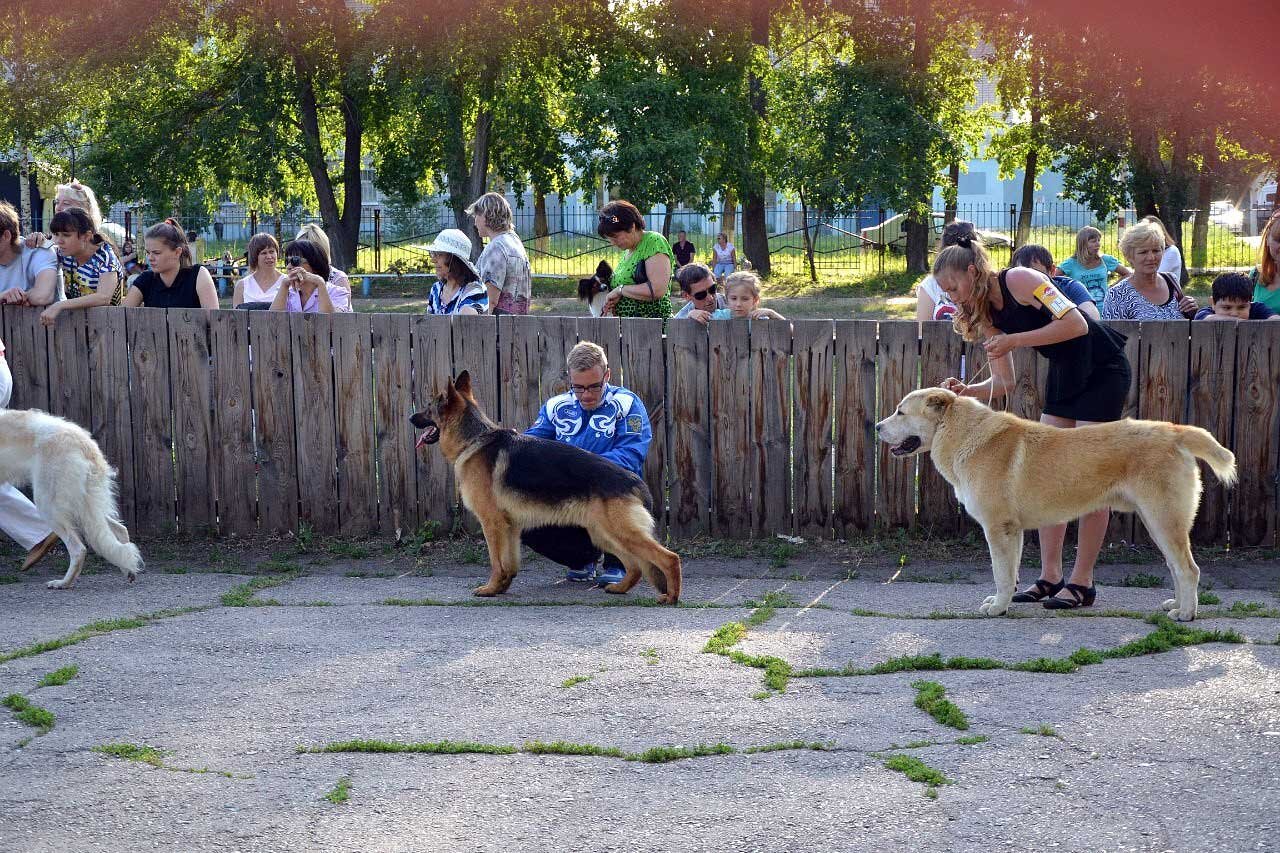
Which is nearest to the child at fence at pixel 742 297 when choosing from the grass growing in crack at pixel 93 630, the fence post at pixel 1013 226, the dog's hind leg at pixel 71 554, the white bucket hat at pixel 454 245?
the white bucket hat at pixel 454 245

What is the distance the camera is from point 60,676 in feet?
18.0

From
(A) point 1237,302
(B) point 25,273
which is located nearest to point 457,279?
(B) point 25,273

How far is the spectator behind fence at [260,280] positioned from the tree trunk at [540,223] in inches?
962

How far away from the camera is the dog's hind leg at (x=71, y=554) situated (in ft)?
24.1

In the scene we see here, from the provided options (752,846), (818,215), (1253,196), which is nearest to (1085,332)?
(752,846)

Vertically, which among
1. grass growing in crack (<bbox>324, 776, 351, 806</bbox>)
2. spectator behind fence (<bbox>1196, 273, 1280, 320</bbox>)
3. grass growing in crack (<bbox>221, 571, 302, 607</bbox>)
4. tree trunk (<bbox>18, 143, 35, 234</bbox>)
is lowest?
grass growing in crack (<bbox>221, 571, 302, 607</bbox>)

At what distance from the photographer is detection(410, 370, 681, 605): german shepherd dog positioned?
21.9ft

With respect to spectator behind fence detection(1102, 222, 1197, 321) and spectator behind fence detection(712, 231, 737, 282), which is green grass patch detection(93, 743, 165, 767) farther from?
spectator behind fence detection(712, 231, 737, 282)

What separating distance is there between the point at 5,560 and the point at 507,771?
5226 mm

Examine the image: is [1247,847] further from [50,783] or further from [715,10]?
[715,10]

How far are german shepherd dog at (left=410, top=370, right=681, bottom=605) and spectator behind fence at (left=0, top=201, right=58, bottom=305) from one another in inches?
126

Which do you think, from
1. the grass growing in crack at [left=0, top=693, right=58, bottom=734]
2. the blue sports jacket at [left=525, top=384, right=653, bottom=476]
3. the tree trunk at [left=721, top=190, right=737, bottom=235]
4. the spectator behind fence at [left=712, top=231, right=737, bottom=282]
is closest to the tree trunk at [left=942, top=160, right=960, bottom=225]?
the tree trunk at [left=721, top=190, right=737, bottom=235]

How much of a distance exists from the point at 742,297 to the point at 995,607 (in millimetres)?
2927

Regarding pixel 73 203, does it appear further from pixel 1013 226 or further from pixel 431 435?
pixel 1013 226
